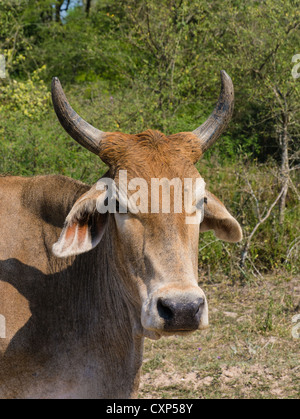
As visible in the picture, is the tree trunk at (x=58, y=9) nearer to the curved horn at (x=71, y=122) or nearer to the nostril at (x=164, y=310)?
the curved horn at (x=71, y=122)

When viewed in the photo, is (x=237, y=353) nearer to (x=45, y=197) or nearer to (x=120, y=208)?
(x=45, y=197)

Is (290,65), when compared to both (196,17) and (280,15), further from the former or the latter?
(196,17)

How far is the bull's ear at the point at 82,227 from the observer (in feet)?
11.4

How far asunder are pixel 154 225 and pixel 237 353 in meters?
3.37

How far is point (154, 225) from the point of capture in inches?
127

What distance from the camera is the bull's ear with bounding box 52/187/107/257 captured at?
347 cm

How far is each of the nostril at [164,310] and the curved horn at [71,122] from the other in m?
1.24

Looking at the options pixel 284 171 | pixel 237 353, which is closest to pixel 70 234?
pixel 237 353
